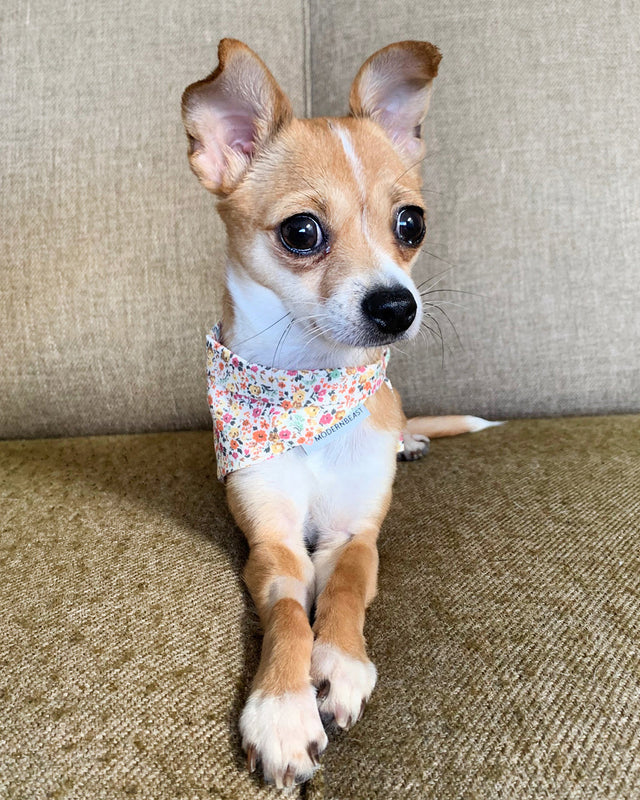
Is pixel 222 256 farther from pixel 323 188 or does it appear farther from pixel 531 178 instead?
pixel 531 178

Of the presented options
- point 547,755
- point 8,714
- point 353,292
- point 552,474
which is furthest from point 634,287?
point 8,714

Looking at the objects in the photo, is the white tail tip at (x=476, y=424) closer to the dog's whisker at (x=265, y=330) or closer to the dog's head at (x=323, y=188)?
the dog's head at (x=323, y=188)

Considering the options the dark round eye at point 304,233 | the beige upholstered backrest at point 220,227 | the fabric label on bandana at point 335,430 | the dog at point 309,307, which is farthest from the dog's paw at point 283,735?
the beige upholstered backrest at point 220,227

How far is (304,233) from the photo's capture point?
4.53 ft

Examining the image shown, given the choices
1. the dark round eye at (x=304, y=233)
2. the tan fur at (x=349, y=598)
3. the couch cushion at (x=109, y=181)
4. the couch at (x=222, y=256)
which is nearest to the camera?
the tan fur at (x=349, y=598)

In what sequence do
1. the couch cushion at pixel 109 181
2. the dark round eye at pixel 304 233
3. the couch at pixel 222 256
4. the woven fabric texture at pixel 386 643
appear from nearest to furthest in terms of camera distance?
the woven fabric texture at pixel 386 643 < the dark round eye at pixel 304 233 < the couch at pixel 222 256 < the couch cushion at pixel 109 181

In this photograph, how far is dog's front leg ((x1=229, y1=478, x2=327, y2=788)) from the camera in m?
0.91

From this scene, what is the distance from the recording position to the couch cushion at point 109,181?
2.32 metres

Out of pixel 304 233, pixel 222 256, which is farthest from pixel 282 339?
pixel 222 256

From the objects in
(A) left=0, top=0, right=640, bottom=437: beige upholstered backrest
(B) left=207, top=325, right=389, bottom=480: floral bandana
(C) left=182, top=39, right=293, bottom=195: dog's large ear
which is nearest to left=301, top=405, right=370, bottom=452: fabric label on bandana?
(B) left=207, top=325, right=389, bottom=480: floral bandana

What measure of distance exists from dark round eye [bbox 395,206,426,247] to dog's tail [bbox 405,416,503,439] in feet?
A: 2.70

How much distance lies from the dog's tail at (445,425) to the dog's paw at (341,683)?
1.21m

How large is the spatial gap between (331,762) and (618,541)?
0.77 m

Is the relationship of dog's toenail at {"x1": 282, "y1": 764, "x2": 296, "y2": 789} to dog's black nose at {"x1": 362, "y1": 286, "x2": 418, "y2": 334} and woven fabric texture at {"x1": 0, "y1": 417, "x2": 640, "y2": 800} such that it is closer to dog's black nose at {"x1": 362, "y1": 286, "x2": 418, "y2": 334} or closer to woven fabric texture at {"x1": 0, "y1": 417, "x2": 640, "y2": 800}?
woven fabric texture at {"x1": 0, "y1": 417, "x2": 640, "y2": 800}
